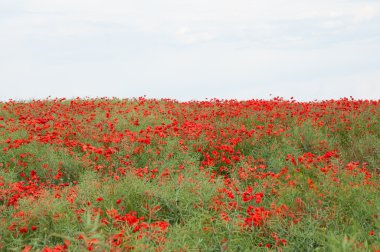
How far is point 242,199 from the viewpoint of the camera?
21.8 ft

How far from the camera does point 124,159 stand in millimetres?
8898

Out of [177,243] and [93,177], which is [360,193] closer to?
[177,243]

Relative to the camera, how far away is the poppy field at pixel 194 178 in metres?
5.62

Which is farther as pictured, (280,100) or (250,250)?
(280,100)

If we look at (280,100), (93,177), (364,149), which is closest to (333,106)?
(280,100)

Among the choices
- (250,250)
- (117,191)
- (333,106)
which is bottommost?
(250,250)

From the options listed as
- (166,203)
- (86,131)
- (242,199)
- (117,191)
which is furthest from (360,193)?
(86,131)

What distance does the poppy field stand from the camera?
5.62 m

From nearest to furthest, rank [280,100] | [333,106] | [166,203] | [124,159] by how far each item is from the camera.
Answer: [166,203] → [124,159] → [333,106] → [280,100]

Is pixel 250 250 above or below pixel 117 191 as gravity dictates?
below

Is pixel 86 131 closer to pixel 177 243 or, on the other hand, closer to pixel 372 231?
→ pixel 177 243

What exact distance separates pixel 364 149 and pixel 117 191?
20.0 feet

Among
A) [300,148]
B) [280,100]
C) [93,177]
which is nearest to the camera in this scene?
[93,177]

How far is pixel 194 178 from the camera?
780 cm
